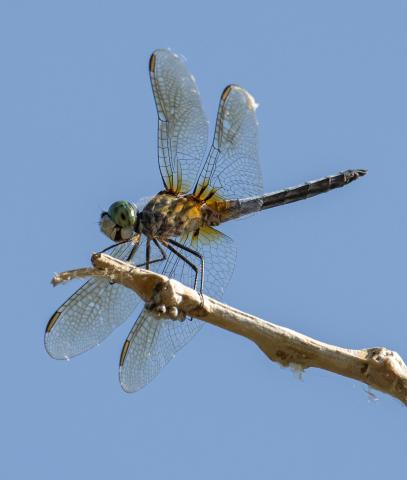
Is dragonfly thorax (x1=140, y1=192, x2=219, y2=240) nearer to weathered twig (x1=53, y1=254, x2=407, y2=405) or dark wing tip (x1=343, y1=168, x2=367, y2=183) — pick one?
dark wing tip (x1=343, y1=168, x2=367, y2=183)

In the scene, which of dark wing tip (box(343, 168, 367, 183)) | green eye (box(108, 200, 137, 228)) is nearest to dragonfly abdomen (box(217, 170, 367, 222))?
dark wing tip (box(343, 168, 367, 183))

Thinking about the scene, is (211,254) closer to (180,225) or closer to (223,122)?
(180,225)

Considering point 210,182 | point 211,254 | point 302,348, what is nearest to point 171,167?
point 210,182

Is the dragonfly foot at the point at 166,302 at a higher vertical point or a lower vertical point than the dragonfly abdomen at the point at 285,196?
lower

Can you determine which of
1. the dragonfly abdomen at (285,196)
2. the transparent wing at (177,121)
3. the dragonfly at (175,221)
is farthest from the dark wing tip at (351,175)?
the transparent wing at (177,121)

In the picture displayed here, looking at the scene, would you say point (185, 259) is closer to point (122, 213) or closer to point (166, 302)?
point (122, 213)

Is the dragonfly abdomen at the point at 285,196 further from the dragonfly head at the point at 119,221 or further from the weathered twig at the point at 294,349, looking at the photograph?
the weathered twig at the point at 294,349
